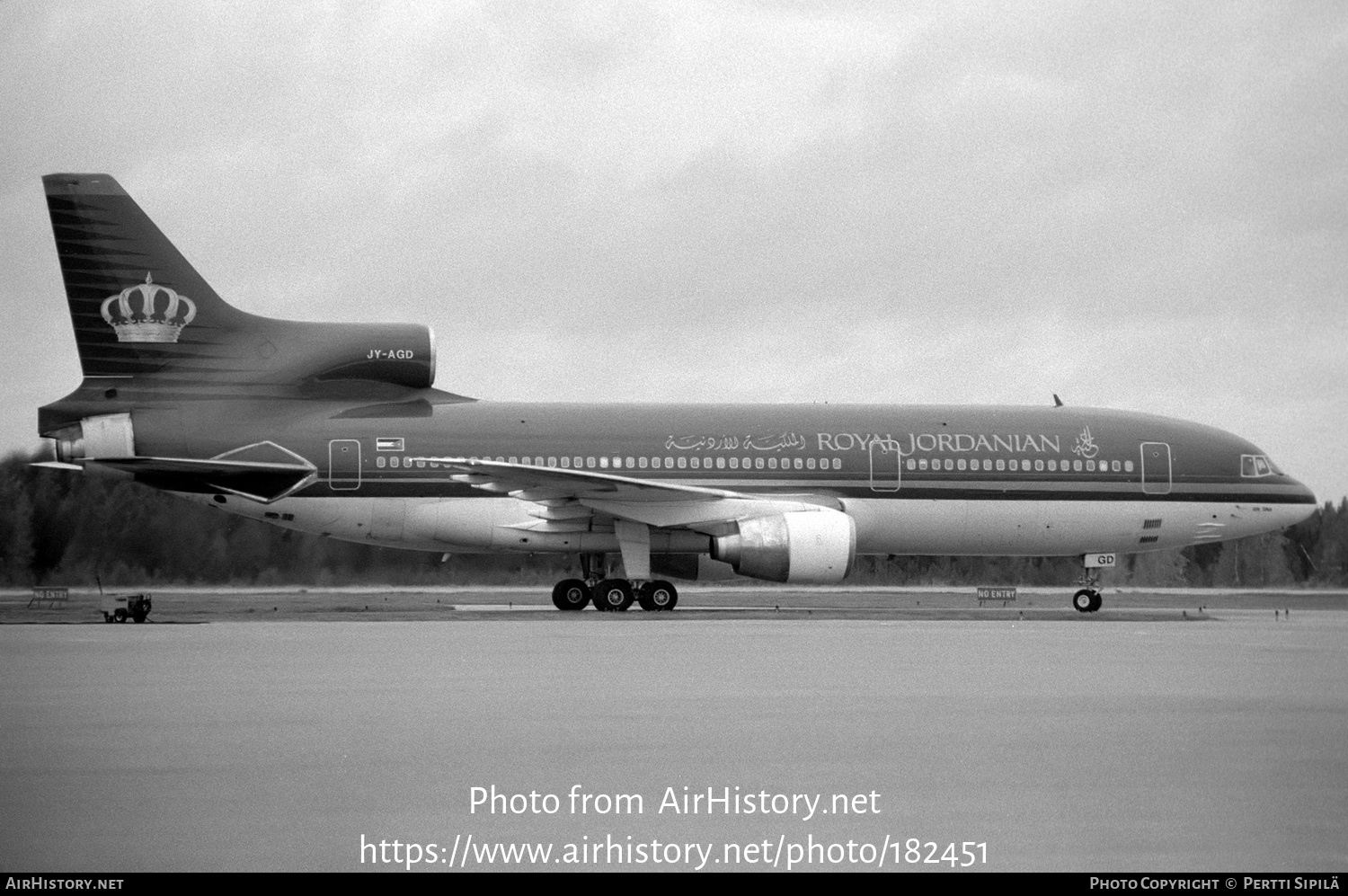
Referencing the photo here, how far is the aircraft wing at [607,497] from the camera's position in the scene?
23.6 m

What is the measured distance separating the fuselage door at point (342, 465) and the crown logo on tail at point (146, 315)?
314cm

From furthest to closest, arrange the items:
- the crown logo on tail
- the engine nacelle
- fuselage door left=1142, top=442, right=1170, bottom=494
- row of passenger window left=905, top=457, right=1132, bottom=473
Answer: fuselage door left=1142, top=442, right=1170, bottom=494 → row of passenger window left=905, top=457, right=1132, bottom=473 → the crown logo on tail → the engine nacelle

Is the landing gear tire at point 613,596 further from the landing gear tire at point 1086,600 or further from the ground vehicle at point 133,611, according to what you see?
the landing gear tire at point 1086,600

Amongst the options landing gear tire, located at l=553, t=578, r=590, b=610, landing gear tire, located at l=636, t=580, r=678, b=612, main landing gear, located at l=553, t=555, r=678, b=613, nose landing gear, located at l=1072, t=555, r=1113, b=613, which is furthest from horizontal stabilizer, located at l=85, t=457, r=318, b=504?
nose landing gear, located at l=1072, t=555, r=1113, b=613

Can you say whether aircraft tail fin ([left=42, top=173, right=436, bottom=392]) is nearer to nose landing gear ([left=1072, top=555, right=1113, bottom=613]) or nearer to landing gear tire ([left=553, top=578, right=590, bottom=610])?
landing gear tire ([left=553, top=578, right=590, bottom=610])

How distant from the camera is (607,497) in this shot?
24.3 metres

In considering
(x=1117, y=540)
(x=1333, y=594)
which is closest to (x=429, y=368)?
(x=1117, y=540)

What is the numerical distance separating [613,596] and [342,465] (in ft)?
16.2

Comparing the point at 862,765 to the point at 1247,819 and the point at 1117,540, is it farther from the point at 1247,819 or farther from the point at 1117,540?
the point at 1117,540

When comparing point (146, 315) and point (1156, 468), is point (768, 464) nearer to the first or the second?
point (1156, 468)

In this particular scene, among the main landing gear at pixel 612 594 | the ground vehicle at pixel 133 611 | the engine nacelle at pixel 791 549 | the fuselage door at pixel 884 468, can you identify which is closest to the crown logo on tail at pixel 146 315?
the ground vehicle at pixel 133 611

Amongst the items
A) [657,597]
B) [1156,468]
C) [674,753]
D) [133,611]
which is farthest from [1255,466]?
[674,753]

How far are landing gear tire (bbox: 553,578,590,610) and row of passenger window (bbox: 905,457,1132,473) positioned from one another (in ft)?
19.4

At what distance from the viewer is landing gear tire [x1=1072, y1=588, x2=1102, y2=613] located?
82.3ft
